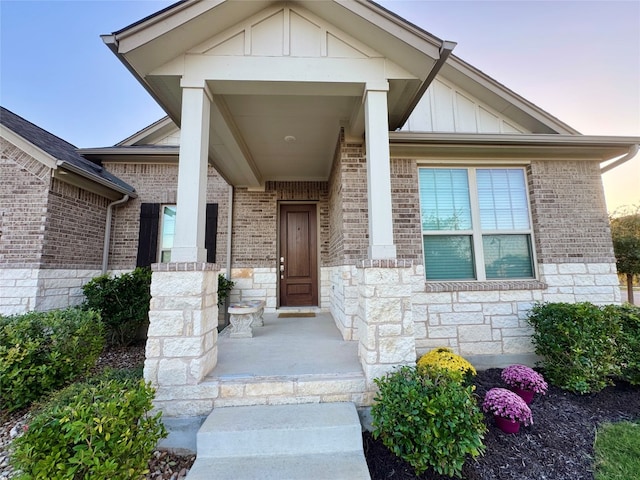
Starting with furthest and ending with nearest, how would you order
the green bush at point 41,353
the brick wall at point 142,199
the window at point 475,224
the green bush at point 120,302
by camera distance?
the brick wall at point 142,199, the green bush at point 120,302, the window at point 475,224, the green bush at point 41,353

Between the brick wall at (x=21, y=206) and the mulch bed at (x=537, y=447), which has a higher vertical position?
the brick wall at (x=21, y=206)

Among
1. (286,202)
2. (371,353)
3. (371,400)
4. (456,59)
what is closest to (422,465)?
(371,400)

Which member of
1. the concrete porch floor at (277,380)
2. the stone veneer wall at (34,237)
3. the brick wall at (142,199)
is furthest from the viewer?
the brick wall at (142,199)

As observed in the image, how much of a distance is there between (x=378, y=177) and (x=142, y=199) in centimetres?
536

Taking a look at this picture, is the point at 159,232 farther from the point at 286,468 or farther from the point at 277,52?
the point at 286,468

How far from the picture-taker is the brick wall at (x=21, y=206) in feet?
13.6

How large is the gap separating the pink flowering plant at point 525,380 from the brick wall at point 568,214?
178cm

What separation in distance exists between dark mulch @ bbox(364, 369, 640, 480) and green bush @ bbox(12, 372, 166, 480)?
5.13 feet

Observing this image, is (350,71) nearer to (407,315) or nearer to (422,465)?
(407,315)

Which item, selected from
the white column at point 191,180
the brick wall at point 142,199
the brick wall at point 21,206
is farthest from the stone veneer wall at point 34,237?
the white column at point 191,180

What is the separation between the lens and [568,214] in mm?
3898

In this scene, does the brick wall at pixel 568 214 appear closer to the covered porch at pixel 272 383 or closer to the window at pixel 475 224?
the window at pixel 475 224

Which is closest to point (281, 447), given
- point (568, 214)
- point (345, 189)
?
point (345, 189)

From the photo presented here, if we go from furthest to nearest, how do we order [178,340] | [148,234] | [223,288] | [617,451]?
1. [148,234]
2. [223,288]
3. [178,340]
4. [617,451]
